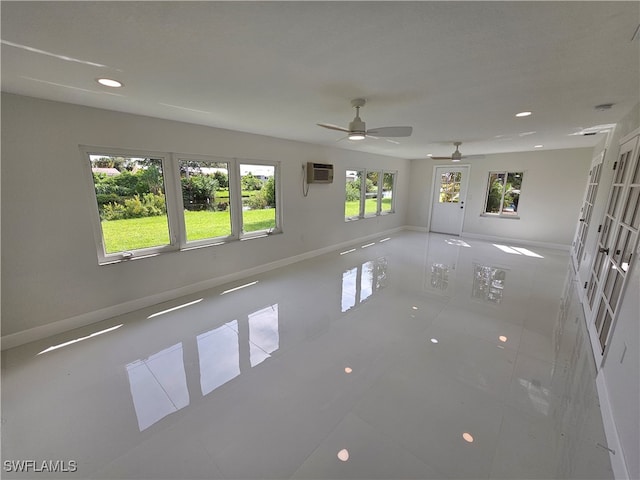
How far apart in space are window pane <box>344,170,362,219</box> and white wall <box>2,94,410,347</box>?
2.95 m

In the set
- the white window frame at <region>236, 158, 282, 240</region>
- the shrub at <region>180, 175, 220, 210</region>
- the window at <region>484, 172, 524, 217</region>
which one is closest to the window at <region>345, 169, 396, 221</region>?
the white window frame at <region>236, 158, 282, 240</region>

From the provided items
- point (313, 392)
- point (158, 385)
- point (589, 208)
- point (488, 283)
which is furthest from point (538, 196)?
point (158, 385)

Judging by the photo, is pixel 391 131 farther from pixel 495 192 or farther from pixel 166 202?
pixel 495 192

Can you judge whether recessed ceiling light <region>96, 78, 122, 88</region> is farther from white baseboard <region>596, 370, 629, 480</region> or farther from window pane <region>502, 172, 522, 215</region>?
window pane <region>502, 172, 522, 215</region>

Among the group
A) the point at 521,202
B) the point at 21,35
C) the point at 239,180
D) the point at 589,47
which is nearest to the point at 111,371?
the point at 21,35

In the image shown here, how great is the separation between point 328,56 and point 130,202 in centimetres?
291

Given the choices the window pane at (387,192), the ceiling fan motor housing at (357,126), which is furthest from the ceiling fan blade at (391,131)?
the window pane at (387,192)

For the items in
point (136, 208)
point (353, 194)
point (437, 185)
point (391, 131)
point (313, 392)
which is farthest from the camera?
point (437, 185)

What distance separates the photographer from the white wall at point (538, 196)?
233 inches

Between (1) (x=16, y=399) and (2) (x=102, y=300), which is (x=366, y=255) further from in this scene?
(1) (x=16, y=399)

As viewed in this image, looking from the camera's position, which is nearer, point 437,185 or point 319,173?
point 319,173

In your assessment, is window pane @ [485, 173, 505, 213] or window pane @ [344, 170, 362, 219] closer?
window pane @ [344, 170, 362, 219]

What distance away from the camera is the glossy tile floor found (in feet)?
4.91

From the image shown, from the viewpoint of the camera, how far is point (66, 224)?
8.82 ft
